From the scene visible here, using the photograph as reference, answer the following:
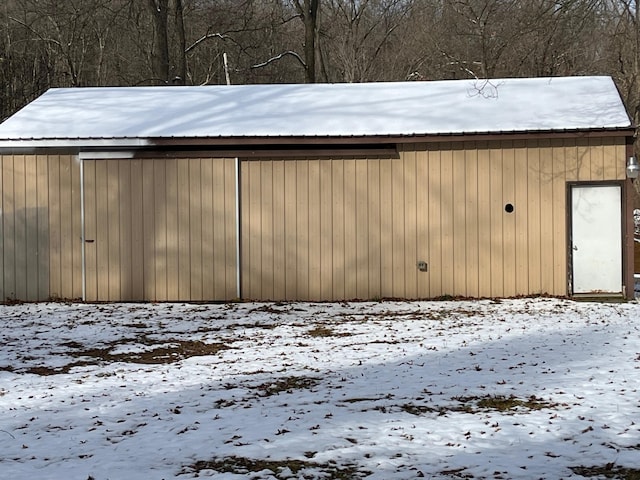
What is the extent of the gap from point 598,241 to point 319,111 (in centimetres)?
528

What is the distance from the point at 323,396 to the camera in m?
6.71

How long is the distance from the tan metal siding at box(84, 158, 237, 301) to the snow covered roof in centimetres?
61

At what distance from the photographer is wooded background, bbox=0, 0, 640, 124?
23578 millimetres

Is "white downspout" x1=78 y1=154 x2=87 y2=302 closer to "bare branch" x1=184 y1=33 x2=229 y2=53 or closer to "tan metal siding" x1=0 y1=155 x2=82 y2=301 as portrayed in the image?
"tan metal siding" x1=0 y1=155 x2=82 y2=301

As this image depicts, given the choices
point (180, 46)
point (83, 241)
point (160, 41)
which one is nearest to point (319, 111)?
point (83, 241)

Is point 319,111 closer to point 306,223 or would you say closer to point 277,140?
point 277,140

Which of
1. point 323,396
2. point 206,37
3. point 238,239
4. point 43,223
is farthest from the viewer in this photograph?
point 206,37

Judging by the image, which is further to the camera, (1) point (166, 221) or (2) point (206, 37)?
(2) point (206, 37)

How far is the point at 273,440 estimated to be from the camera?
5.44 metres

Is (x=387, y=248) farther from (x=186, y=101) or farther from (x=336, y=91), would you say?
(x=186, y=101)

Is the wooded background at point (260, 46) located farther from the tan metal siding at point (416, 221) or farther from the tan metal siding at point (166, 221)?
the tan metal siding at point (166, 221)

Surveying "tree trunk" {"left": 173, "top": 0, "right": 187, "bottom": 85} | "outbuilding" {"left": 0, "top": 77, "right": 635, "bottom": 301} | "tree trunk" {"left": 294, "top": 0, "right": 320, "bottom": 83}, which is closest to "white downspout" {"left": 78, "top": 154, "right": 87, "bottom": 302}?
"outbuilding" {"left": 0, "top": 77, "right": 635, "bottom": 301}

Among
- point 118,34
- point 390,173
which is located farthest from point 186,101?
point 118,34

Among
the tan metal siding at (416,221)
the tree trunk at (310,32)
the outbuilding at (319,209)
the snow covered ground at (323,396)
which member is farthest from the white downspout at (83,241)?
the tree trunk at (310,32)
